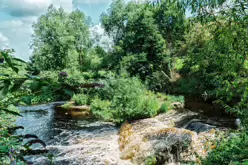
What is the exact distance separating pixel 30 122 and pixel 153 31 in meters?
12.8

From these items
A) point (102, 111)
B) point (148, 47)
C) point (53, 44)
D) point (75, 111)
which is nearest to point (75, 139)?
point (102, 111)

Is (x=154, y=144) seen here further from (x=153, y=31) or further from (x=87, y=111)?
(x=153, y=31)

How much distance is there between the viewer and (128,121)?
26.4ft

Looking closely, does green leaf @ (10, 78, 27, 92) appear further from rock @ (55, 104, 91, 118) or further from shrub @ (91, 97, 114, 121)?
rock @ (55, 104, 91, 118)

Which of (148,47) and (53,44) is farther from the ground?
(53,44)

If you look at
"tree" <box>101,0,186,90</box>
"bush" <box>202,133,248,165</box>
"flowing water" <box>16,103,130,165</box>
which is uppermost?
"tree" <box>101,0,186,90</box>

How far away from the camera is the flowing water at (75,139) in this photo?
5.43m

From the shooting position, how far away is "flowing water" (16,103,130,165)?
17.8 feet

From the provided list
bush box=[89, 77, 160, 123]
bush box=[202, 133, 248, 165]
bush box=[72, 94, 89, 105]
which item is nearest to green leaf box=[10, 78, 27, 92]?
bush box=[202, 133, 248, 165]

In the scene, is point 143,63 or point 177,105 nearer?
point 177,105

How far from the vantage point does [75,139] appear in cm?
A: 701

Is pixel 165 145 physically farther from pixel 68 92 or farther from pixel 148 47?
pixel 148 47

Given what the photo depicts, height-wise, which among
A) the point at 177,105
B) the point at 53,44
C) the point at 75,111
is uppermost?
the point at 53,44

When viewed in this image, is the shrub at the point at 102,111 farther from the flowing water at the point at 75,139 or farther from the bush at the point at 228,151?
the bush at the point at 228,151
